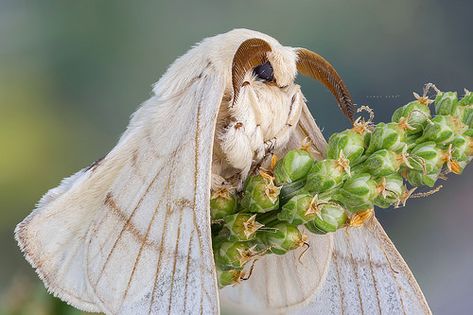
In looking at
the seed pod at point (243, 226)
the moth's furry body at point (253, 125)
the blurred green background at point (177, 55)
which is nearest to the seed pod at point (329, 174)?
the seed pod at point (243, 226)

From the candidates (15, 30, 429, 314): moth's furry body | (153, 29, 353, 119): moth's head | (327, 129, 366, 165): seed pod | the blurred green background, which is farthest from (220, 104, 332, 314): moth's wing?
the blurred green background

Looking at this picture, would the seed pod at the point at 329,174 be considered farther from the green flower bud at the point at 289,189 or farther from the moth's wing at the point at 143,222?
the moth's wing at the point at 143,222

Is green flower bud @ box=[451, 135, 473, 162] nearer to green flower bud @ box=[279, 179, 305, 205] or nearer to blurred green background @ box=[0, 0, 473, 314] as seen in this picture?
green flower bud @ box=[279, 179, 305, 205]

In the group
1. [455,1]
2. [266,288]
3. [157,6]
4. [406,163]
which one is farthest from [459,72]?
[406,163]

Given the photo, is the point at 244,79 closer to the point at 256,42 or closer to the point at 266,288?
the point at 256,42

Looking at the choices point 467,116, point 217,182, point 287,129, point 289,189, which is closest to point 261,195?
point 289,189

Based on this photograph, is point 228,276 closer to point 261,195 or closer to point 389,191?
point 261,195

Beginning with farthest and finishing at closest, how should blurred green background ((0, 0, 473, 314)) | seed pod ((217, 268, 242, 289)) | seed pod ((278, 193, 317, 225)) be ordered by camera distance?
1. blurred green background ((0, 0, 473, 314))
2. seed pod ((217, 268, 242, 289))
3. seed pod ((278, 193, 317, 225))
